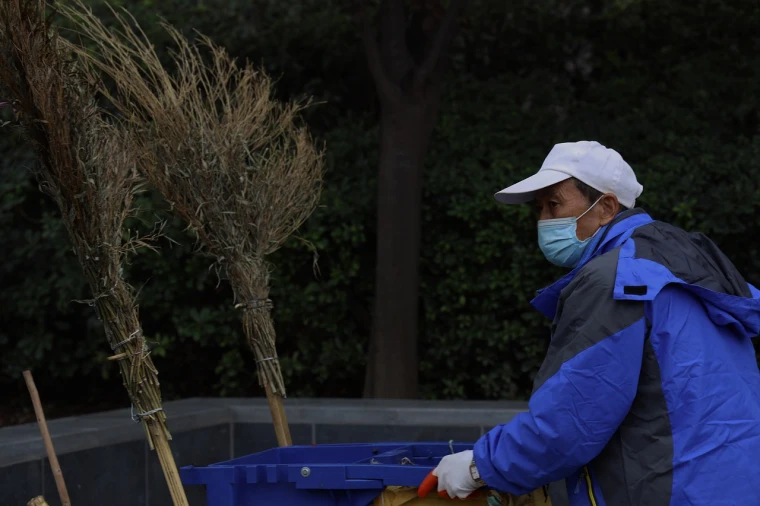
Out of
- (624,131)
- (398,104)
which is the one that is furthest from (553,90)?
(398,104)

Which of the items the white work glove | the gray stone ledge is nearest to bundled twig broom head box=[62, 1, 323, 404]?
the gray stone ledge

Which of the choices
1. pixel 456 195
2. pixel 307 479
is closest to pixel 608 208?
pixel 307 479

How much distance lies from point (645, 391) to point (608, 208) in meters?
0.58

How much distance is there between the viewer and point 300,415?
525 centimetres

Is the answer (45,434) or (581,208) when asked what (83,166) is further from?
(581,208)

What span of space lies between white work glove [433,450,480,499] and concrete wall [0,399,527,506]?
1964 millimetres

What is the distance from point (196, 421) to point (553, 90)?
14.2 feet

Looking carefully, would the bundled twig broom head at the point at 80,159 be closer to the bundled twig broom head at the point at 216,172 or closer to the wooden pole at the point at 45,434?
the wooden pole at the point at 45,434

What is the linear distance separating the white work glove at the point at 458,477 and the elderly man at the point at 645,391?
0.18 ft

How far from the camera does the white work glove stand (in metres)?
2.70

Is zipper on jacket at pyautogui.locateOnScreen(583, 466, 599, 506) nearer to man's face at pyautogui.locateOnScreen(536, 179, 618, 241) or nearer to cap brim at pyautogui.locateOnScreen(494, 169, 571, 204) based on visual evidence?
man's face at pyautogui.locateOnScreen(536, 179, 618, 241)

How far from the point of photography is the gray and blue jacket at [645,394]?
2.45 m

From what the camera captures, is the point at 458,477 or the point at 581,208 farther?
the point at 581,208

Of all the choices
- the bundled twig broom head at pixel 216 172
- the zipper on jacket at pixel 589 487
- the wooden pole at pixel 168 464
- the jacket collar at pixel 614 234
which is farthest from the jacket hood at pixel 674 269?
the bundled twig broom head at pixel 216 172
